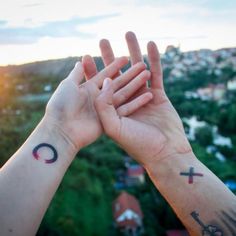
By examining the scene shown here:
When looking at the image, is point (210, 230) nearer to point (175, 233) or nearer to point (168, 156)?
point (168, 156)

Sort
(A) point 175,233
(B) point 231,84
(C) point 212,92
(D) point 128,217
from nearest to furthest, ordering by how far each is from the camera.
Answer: (A) point 175,233 → (D) point 128,217 → (C) point 212,92 → (B) point 231,84

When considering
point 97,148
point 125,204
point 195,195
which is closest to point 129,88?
point 195,195

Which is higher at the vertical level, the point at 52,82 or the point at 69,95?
the point at 69,95

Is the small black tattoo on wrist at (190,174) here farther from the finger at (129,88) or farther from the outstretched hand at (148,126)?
the finger at (129,88)

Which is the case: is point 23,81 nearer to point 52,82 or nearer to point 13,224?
point 52,82

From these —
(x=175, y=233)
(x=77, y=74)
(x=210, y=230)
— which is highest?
(x=77, y=74)

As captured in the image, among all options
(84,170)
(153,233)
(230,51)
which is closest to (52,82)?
(84,170)

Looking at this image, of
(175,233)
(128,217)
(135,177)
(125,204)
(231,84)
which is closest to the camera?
(175,233)

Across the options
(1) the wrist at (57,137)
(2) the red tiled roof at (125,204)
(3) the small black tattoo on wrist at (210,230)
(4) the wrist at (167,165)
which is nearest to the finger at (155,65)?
(4) the wrist at (167,165)
